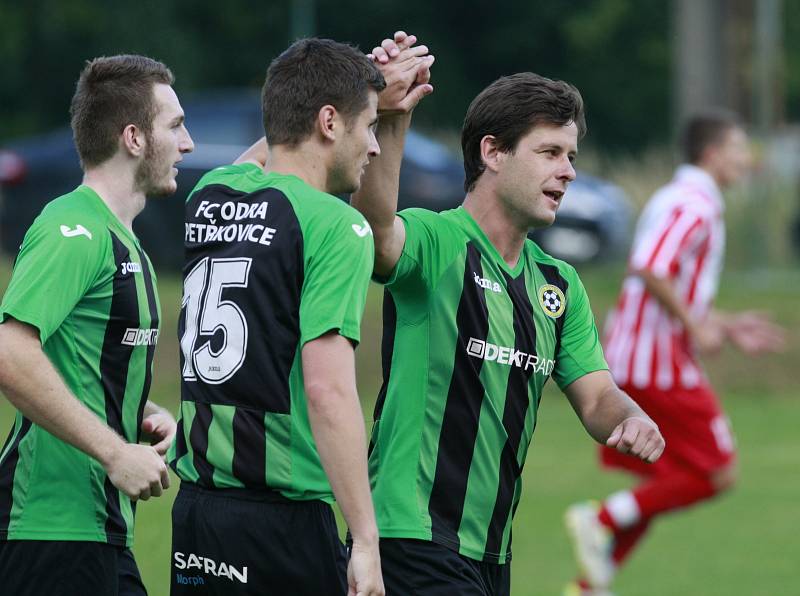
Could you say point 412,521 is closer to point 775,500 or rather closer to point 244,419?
point 244,419

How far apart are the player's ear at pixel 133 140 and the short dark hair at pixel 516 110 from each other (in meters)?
0.96

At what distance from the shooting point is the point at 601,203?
19719 mm

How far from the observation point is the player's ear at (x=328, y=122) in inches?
169

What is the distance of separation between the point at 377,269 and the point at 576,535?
439cm

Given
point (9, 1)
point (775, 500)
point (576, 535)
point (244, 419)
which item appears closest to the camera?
point (244, 419)

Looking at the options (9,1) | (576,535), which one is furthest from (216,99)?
(9,1)

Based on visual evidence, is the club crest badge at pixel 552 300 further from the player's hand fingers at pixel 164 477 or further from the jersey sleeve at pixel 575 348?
the player's hand fingers at pixel 164 477

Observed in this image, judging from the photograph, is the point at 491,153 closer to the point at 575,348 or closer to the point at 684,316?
the point at 575,348

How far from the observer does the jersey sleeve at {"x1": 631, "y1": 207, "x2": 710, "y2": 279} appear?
906cm

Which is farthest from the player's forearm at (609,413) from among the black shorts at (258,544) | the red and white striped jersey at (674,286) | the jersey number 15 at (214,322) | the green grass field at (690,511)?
the red and white striped jersey at (674,286)

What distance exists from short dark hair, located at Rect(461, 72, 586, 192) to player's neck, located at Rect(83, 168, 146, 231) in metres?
1.00

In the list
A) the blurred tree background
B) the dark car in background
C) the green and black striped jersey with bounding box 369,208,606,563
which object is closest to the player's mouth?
the green and black striped jersey with bounding box 369,208,606,563

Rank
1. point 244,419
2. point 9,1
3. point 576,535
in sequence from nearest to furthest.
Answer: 1. point 244,419
2. point 576,535
3. point 9,1

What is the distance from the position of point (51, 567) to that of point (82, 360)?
1.89 ft
